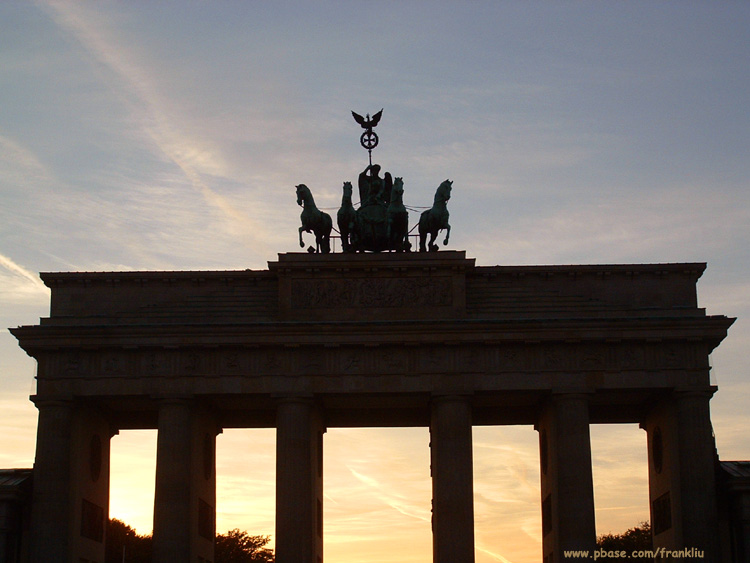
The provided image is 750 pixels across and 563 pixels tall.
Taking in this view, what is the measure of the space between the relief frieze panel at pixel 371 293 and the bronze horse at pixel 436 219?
2857 mm

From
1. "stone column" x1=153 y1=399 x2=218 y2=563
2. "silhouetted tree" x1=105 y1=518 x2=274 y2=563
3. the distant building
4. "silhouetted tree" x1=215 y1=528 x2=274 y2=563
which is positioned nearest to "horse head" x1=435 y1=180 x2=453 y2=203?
"stone column" x1=153 y1=399 x2=218 y2=563

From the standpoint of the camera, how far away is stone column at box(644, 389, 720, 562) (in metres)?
56.0

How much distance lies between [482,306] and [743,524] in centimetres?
1597

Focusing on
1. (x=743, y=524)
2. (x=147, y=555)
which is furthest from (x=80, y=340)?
(x=147, y=555)

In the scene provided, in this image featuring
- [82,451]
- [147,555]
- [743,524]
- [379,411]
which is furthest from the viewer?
[147,555]

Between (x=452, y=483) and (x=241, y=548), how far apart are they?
6907 centimetres

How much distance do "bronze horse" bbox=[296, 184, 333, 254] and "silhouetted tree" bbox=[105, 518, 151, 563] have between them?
49471 millimetres

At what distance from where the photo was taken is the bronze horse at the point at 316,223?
2461 inches

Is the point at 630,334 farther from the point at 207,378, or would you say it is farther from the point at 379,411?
the point at 207,378

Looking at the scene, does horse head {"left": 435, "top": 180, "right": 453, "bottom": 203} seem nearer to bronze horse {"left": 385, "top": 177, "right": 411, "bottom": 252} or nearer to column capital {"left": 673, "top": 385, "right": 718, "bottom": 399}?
bronze horse {"left": 385, "top": 177, "right": 411, "bottom": 252}

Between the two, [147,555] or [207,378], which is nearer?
[207,378]

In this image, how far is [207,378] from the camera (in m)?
59.2

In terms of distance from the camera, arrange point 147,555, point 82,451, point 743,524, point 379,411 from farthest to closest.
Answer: point 147,555
point 379,411
point 82,451
point 743,524

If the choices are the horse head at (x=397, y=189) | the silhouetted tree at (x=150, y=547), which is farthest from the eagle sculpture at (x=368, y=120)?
the silhouetted tree at (x=150, y=547)
